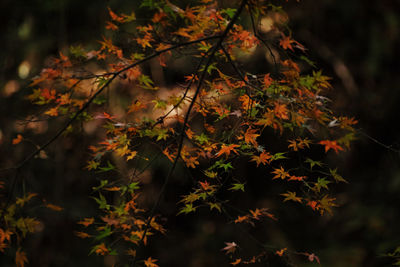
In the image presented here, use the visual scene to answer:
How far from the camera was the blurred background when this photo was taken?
3.09m

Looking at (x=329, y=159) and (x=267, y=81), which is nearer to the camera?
(x=267, y=81)

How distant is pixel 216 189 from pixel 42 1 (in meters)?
3.36

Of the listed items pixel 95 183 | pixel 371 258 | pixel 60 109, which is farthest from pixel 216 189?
pixel 95 183

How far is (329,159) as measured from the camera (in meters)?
3.62

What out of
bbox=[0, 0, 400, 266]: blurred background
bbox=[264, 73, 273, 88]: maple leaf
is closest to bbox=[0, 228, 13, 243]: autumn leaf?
bbox=[264, 73, 273, 88]: maple leaf

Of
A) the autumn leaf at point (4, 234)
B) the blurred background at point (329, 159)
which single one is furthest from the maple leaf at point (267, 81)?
the blurred background at point (329, 159)

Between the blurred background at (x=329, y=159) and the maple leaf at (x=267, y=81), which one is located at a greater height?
the maple leaf at (x=267, y=81)

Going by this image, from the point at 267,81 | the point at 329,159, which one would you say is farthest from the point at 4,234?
the point at 329,159

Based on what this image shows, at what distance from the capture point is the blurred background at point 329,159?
309 cm

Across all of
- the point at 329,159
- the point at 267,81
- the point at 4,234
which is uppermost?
the point at 267,81

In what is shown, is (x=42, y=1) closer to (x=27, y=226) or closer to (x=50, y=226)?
(x=50, y=226)

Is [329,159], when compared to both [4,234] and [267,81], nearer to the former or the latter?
[267,81]

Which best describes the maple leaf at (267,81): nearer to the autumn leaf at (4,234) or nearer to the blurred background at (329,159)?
the autumn leaf at (4,234)

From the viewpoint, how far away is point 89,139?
11.0 feet
